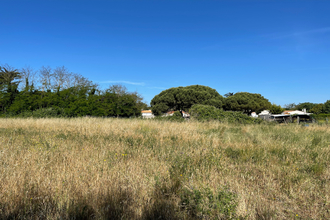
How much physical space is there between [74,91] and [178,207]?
21611 mm

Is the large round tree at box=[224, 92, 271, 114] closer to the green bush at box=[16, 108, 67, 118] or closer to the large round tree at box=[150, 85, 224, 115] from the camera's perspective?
the large round tree at box=[150, 85, 224, 115]

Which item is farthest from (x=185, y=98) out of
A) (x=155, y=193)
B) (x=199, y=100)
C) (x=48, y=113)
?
(x=155, y=193)

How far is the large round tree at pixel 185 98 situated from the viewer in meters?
41.7

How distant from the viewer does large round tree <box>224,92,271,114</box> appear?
Answer: 165ft

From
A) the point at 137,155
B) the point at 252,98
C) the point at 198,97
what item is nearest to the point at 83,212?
the point at 137,155

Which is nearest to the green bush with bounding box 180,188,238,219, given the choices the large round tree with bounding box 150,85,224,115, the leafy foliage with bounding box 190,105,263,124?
the leafy foliage with bounding box 190,105,263,124

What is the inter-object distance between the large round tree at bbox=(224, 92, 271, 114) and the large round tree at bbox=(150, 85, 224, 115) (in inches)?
243

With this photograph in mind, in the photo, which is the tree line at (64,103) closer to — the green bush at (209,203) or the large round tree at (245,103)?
the green bush at (209,203)

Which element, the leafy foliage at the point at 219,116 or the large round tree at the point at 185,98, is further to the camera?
the large round tree at the point at 185,98

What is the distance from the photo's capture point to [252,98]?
53.0 metres

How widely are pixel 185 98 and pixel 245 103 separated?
824 inches

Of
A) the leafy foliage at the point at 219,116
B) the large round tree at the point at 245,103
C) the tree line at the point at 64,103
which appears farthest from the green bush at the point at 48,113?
the large round tree at the point at 245,103

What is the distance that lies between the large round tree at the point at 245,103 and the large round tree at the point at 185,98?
243 inches

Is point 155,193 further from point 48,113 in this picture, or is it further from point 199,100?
point 199,100
